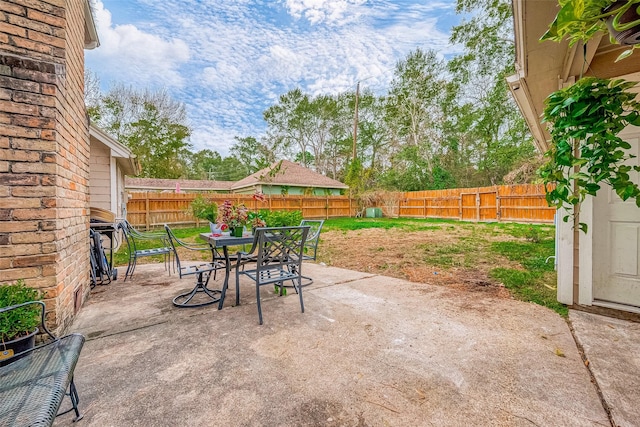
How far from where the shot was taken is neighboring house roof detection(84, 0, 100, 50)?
3.32m

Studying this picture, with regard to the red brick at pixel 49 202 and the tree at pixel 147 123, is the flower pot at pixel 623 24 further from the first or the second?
the tree at pixel 147 123

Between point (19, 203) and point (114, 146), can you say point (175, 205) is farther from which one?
point (19, 203)

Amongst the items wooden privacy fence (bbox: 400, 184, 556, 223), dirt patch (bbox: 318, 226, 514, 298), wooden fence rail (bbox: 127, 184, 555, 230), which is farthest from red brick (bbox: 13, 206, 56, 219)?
wooden privacy fence (bbox: 400, 184, 556, 223)

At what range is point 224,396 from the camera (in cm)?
159

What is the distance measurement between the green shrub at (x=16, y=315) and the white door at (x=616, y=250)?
15.8 feet

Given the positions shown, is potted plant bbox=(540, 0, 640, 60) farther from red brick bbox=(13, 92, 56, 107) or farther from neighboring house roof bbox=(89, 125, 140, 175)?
neighboring house roof bbox=(89, 125, 140, 175)

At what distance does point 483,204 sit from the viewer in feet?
44.9

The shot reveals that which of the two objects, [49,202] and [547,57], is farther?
[547,57]

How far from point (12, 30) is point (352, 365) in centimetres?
340

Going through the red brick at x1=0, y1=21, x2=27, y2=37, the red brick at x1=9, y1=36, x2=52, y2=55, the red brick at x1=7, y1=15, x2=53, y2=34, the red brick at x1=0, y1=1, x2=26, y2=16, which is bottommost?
the red brick at x1=9, y1=36, x2=52, y2=55

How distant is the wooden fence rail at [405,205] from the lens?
1149 cm

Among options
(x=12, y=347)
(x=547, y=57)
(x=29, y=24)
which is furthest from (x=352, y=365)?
(x=29, y=24)

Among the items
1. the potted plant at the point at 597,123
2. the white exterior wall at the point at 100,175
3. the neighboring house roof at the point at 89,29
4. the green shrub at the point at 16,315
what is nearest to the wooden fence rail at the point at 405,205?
the white exterior wall at the point at 100,175

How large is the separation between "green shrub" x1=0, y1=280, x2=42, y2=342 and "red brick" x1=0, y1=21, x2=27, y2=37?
1783 mm
